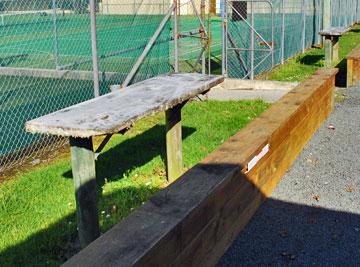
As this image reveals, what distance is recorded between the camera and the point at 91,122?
356 centimetres

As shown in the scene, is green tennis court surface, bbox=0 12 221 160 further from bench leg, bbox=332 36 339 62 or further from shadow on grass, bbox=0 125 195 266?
bench leg, bbox=332 36 339 62

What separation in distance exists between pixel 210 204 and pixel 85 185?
0.86 meters

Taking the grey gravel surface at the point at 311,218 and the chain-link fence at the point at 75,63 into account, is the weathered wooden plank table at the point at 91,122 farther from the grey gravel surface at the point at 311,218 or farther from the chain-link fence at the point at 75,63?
the chain-link fence at the point at 75,63

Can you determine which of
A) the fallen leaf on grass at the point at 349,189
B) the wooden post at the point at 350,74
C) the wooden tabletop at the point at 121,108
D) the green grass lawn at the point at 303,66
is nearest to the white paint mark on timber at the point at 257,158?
the wooden tabletop at the point at 121,108

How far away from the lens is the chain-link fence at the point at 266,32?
1080 cm

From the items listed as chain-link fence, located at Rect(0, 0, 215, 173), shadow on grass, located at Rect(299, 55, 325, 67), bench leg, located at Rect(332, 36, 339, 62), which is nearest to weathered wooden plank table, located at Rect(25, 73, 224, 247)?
chain-link fence, located at Rect(0, 0, 215, 173)

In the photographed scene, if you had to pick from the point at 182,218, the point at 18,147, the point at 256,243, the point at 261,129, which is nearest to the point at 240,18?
the point at 18,147

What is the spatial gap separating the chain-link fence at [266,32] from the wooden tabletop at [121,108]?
5005 millimetres

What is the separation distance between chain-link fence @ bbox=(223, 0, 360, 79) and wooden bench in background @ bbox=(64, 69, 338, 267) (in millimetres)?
5178

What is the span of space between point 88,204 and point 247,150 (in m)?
1.20

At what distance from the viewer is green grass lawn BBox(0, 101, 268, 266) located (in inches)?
160

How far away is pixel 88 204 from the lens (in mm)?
3660

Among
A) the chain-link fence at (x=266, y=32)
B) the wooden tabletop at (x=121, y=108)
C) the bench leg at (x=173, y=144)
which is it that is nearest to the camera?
the wooden tabletop at (x=121, y=108)

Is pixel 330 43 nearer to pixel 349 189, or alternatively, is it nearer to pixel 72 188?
pixel 349 189
